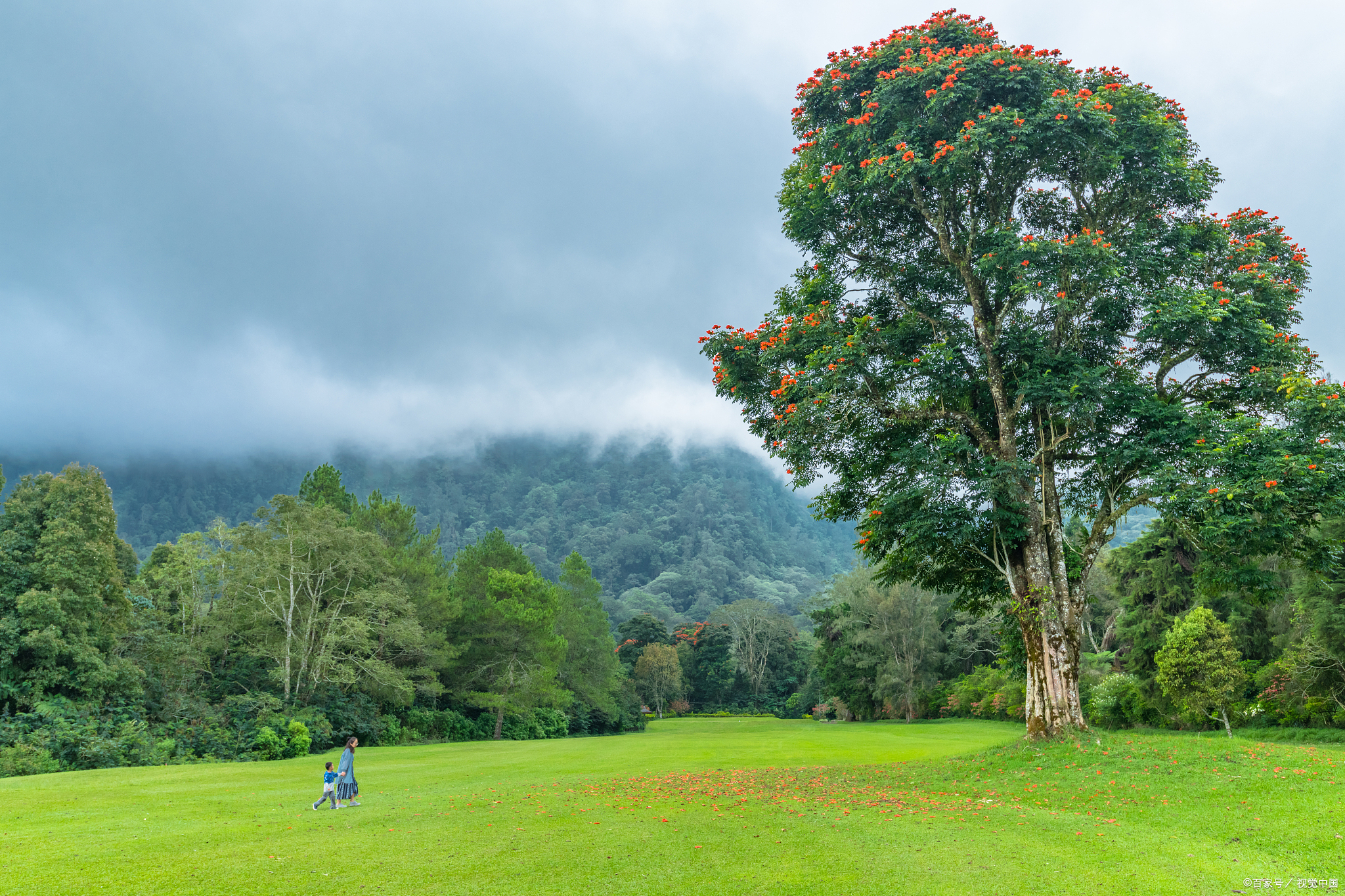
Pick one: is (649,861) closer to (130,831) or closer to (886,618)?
(130,831)

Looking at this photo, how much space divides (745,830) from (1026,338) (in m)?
13.0

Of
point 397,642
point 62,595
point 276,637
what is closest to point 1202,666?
point 397,642

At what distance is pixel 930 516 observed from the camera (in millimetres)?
16484

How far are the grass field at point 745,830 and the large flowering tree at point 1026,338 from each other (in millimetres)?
3965

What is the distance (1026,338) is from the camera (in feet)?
56.1

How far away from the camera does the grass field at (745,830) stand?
323 inches

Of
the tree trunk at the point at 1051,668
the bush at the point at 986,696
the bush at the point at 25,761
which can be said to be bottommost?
the bush at the point at 986,696

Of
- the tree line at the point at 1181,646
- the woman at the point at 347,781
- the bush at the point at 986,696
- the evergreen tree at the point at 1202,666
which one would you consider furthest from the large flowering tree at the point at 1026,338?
the bush at the point at 986,696

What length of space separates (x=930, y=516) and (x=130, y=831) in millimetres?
16461

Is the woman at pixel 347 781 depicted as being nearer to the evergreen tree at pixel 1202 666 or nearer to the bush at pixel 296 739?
the bush at pixel 296 739

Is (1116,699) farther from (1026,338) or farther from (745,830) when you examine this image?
(745,830)

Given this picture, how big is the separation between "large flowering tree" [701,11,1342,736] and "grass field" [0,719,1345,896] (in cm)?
396

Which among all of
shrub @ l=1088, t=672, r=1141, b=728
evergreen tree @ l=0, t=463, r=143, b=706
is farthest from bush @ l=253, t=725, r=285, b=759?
shrub @ l=1088, t=672, r=1141, b=728

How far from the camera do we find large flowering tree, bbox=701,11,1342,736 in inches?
599
